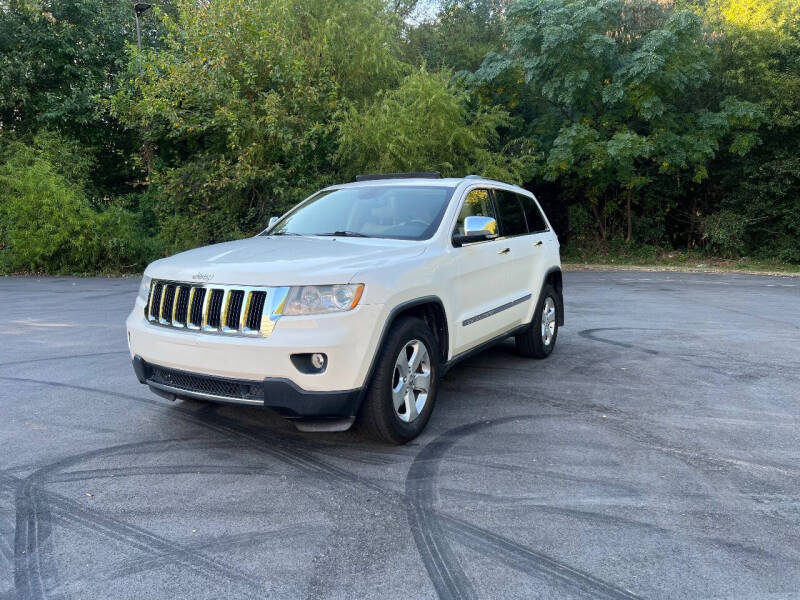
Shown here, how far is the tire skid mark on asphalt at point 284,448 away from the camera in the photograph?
144 inches

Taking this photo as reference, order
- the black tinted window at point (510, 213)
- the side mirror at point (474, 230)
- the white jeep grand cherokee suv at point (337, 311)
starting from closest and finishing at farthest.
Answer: the white jeep grand cherokee suv at point (337, 311), the side mirror at point (474, 230), the black tinted window at point (510, 213)

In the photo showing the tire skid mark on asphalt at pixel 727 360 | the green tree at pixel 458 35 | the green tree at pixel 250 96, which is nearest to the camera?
the tire skid mark on asphalt at pixel 727 360

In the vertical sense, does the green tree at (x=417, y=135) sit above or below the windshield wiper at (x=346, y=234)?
above

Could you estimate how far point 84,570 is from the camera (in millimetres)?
2828

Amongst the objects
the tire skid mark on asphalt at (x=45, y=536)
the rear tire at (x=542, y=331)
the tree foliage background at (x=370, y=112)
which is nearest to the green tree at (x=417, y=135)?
the tree foliage background at (x=370, y=112)

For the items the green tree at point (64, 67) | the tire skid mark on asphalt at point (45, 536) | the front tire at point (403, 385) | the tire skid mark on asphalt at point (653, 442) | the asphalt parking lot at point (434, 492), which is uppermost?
the green tree at point (64, 67)

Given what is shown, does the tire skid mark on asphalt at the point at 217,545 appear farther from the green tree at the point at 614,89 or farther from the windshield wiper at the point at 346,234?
the green tree at the point at 614,89

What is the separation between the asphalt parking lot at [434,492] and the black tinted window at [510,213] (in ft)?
4.57

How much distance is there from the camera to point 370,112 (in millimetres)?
17641

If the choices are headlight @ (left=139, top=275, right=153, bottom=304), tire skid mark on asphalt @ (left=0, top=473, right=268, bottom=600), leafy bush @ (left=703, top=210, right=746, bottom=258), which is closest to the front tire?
tire skid mark on asphalt @ (left=0, top=473, right=268, bottom=600)

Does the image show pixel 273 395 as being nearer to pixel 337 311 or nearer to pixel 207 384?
pixel 207 384

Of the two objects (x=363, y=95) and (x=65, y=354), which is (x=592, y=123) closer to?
(x=363, y=95)

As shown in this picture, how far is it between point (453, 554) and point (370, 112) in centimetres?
1596

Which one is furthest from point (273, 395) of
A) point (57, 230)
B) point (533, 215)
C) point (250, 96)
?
point (250, 96)
